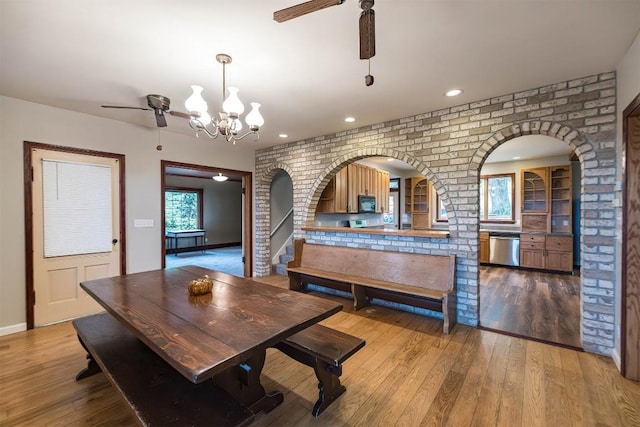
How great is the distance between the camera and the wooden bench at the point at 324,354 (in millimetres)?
1769

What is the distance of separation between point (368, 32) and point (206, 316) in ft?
5.64

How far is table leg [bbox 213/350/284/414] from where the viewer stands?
1.79 meters

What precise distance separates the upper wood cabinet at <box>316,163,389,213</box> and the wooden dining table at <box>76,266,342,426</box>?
3.08m

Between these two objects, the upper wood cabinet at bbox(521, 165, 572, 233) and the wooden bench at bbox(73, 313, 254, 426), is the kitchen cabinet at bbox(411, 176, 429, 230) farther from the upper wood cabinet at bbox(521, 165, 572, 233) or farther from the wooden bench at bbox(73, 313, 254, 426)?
the wooden bench at bbox(73, 313, 254, 426)

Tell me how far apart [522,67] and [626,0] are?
2.47ft

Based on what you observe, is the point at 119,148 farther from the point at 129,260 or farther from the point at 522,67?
the point at 522,67

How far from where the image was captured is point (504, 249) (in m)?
6.08

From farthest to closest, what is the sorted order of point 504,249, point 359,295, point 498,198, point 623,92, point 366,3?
point 498,198
point 504,249
point 359,295
point 623,92
point 366,3

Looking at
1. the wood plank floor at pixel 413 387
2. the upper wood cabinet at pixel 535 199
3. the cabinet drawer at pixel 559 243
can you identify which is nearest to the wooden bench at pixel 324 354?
the wood plank floor at pixel 413 387

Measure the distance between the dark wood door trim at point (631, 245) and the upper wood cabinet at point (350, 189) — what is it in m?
3.67

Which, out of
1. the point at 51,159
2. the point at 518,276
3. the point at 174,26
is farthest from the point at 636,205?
the point at 51,159

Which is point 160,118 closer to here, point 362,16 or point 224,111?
point 224,111

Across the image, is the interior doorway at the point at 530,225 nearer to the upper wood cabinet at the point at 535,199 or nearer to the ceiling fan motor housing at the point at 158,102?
the upper wood cabinet at the point at 535,199

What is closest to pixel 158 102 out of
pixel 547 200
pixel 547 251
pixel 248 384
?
pixel 248 384
